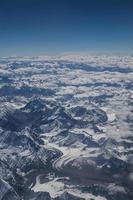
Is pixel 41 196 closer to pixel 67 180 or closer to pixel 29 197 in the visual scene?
pixel 29 197

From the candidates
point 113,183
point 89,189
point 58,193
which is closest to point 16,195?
point 58,193

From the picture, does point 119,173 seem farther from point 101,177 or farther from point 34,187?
point 34,187

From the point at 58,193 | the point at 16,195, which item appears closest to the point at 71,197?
the point at 58,193

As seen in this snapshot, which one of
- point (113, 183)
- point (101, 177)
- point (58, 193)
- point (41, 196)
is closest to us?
point (41, 196)

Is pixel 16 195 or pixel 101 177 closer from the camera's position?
pixel 16 195

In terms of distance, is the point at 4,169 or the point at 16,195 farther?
the point at 4,169

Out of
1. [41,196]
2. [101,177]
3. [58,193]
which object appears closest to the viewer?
[41,196]

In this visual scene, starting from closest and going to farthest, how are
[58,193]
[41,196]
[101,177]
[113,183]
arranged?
[41,196] < [58,193] < [113,183] < [101,177]

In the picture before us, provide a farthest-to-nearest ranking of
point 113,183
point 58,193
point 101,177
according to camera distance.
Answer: point 101,177 → point 113,183 → point 58,193

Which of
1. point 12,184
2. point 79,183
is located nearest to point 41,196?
point 12,184
